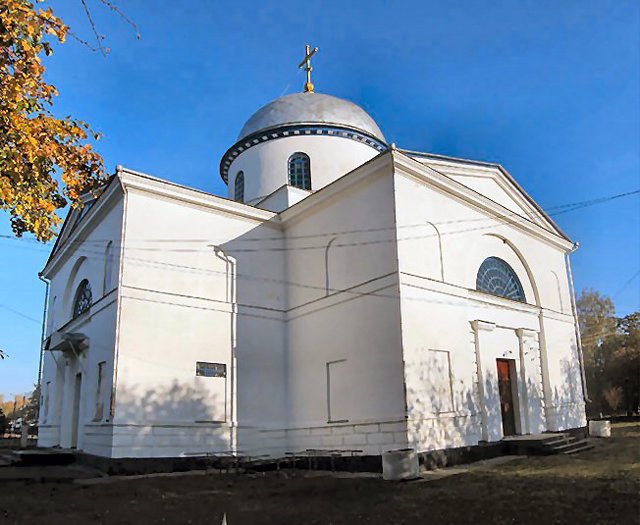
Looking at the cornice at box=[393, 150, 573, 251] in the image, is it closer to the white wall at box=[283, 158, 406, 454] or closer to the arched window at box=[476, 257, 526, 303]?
the white wall at box=[283, 158, 406, 454]

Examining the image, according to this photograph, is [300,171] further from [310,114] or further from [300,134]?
[310,114]

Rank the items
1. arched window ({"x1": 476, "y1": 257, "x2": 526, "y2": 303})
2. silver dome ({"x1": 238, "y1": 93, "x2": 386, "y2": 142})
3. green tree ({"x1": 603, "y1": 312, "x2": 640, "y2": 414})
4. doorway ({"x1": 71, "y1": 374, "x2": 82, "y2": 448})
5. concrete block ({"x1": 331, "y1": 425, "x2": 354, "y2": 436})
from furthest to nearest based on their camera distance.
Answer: green tree ({"x1": 603, "y1": 312, "x2": 640, "y2": 414}), silver dome ({"x1": 238, "y1": 93, "x2": 386, "y2": 142}), doorway ({"x1": 71, "y1": 374, "x2": 82, "y2": 448}), arched window ({"x1": 476, "y1": 257, "x2": 526, "y2": 303}), concrete block ({"x1": 331, "y1": 425, "x2": 354, "y2": 436})

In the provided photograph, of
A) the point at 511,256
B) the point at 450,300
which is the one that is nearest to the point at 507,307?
the point at 511,256

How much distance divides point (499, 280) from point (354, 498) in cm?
974

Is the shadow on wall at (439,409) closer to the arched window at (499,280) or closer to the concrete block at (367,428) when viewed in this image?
the concrete block at (367,428)

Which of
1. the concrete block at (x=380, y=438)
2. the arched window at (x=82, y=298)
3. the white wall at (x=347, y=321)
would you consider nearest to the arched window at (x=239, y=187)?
the white wall at (x=347, y=321)

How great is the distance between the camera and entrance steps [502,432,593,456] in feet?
44.0

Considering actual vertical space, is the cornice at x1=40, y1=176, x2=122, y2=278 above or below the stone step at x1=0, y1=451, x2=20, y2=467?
above

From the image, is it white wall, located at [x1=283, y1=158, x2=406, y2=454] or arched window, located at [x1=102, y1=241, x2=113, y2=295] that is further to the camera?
arched window, located at [x1=102, y1=241, x2=113, y2=295]

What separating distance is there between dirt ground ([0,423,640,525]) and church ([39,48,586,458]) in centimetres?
193

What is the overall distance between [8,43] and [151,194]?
8.93 meters

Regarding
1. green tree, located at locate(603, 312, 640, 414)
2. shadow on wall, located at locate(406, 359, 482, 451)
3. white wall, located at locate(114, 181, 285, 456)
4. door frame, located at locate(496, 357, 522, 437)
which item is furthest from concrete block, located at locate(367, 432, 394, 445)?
green tree, located at locate(603, 312, 640, 414)

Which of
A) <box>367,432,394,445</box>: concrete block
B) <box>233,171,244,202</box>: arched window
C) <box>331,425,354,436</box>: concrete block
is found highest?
<box>233,171,244,202</box>: arched window

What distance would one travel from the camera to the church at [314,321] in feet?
41.6
